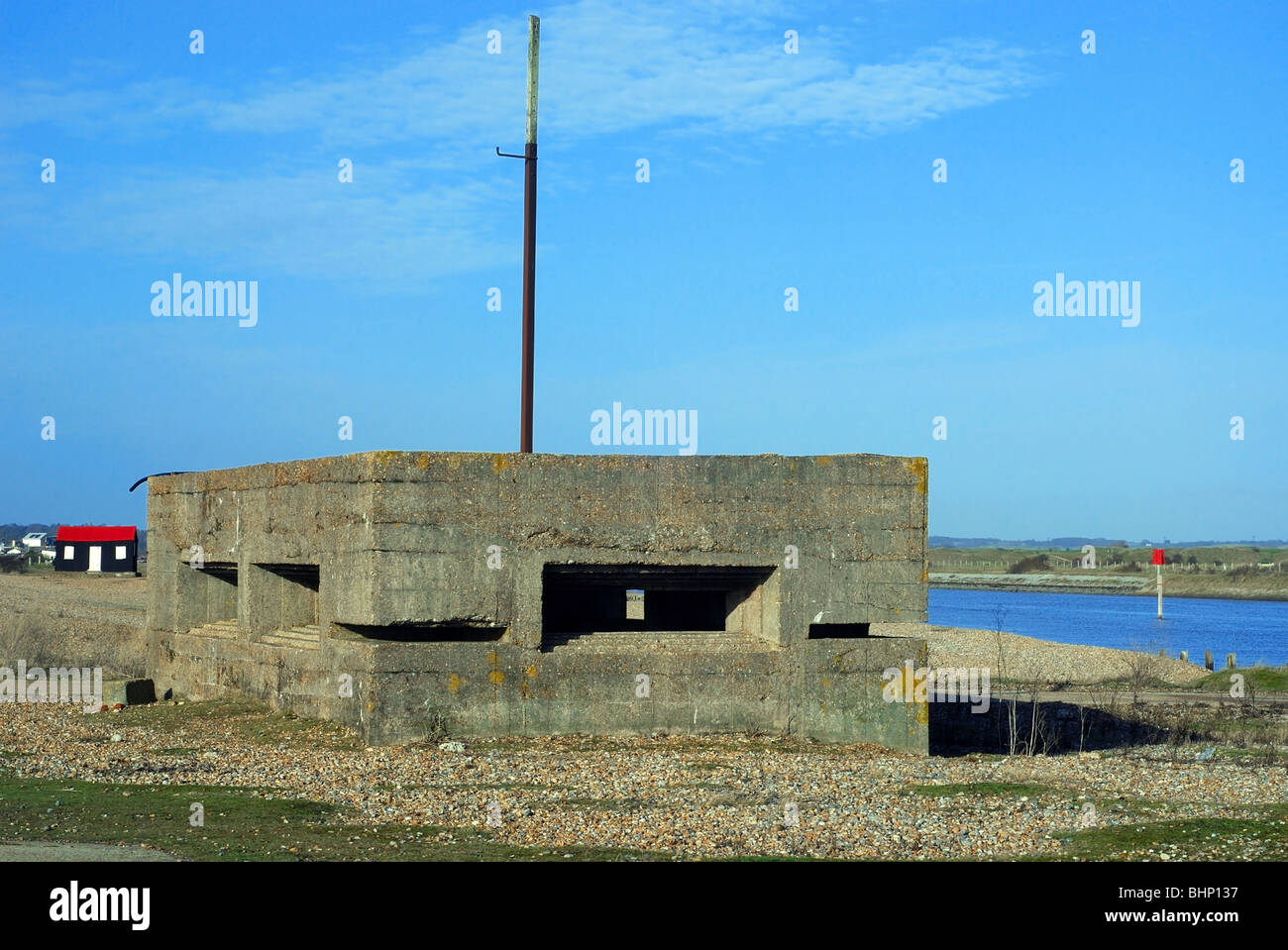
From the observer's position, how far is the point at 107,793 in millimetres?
10352

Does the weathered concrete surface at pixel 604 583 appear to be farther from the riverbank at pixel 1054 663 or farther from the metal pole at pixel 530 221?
the riverbank at pixel 1054 663

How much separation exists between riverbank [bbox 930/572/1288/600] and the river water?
11.3ft

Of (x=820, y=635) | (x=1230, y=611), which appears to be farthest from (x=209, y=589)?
(x=1230, y=611)

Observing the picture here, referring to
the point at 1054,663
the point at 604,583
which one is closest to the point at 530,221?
the point at 604,583

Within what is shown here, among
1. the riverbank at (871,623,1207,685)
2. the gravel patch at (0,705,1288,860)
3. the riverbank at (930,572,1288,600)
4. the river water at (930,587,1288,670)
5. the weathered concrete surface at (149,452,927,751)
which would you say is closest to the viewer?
the gravel patch at (0,705,1288,860)

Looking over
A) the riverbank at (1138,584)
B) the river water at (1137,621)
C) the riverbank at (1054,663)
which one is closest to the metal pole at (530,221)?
Answer: the riverbank at (1054,663)

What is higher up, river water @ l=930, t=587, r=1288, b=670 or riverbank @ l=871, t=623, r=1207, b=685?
riverbank @ l=871, t=623, r=1207, b=685

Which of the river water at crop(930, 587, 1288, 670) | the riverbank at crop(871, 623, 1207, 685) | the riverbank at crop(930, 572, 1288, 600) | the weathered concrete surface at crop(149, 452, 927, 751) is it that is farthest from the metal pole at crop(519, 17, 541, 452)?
the riverbank at crop(930, 572, 1288, 600)

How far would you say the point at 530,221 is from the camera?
14547 mm

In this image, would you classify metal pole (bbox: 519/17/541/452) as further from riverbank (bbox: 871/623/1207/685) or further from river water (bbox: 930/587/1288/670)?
river water (bbox: 930/587/1288/670)

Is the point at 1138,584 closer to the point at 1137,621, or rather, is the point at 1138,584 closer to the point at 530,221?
the point at 1137,621

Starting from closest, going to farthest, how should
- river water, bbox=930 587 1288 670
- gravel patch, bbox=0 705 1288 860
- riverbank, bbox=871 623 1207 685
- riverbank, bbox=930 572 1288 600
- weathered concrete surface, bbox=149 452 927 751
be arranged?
gravel patch, bbox=0 705 1288 860 < weathered concrete surface, bbox=149 452 927 751 < riverbank, bbox=871 623 1207 685 < river water, bbox=930 587 1288 670 < riverbank, bbox=930 572 1288 600

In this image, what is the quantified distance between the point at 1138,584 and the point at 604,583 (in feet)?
344

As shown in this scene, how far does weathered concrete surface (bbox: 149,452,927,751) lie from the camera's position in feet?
41.0
